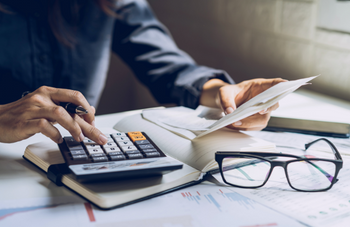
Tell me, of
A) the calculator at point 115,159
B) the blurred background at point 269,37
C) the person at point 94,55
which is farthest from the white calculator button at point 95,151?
the blurred background at point 269,37

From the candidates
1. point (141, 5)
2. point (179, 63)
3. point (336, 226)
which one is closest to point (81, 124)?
point (336, 226)

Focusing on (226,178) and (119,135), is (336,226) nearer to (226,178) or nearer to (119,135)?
(226,178)

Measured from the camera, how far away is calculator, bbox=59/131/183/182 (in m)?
0.39


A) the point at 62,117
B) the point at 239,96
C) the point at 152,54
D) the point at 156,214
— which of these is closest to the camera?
the point at 156,214

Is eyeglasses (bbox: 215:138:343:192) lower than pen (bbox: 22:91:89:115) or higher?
lower

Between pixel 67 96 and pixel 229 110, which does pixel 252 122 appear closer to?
pixel 229 110

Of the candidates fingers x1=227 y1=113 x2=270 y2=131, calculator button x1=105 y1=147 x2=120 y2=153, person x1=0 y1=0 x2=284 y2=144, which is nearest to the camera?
calculator button x1=105 y1=147 x2=120 y2=153

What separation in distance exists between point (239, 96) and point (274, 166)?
0.89ft

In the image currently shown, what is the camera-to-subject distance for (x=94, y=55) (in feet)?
3.61

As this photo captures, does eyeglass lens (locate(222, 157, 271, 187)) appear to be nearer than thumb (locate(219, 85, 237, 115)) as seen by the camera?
Yes

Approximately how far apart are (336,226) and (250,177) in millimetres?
136

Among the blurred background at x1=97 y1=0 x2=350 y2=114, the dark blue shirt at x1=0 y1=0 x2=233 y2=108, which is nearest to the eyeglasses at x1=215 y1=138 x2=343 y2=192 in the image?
the dark blue shirt at x1=0 y1=0 x2=233 y2=108

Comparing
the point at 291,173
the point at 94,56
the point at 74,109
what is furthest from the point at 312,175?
the point at 94,56

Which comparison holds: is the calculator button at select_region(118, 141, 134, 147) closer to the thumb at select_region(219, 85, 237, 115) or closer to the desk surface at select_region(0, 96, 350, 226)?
the desk surface at select_region(0, 96, 350, 226)
